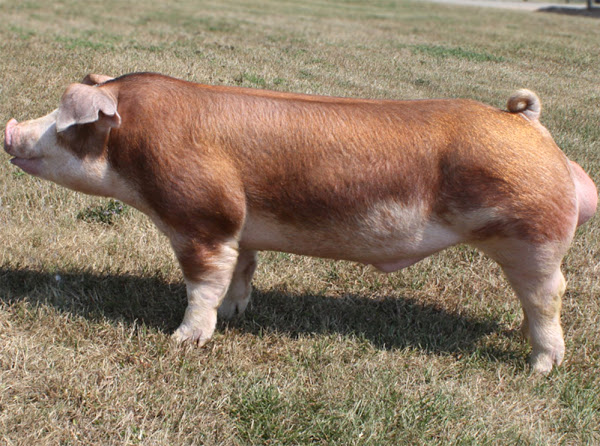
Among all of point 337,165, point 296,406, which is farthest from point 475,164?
Result: point 296,406

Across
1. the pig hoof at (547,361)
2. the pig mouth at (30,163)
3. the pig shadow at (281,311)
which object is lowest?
→ the pig shadow at (281,311)

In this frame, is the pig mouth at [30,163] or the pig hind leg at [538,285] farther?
the pig mouth at [30,163]

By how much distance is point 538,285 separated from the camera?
3.29 meters

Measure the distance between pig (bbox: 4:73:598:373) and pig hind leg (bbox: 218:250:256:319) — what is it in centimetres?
49

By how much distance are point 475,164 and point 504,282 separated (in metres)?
1.67

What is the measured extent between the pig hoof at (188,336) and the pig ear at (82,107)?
1183 millimetres

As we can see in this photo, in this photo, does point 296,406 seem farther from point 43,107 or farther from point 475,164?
point 43,107

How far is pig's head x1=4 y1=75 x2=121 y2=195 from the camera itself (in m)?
3.01

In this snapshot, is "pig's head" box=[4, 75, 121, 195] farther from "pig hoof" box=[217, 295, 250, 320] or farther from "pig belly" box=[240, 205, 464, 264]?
"pig hoof" box=[217, 295, 250, 320]

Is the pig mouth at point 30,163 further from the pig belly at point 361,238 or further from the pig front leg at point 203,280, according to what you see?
the pig belly at point 361,238

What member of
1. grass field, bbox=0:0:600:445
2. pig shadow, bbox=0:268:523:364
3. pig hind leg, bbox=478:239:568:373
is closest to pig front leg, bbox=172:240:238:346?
grass field, bbox=0:0:600:445

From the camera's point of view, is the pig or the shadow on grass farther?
the shadow on grass

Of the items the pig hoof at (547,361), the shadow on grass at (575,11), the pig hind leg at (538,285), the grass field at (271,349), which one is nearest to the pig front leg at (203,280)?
the grass field at (271,349)

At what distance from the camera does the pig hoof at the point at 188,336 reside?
11.5 ft
